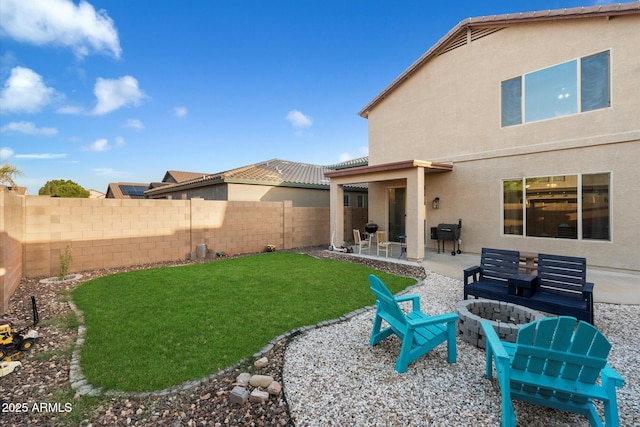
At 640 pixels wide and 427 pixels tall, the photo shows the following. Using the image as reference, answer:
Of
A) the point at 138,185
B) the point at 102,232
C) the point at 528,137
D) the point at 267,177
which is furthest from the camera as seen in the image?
the point at 138,185

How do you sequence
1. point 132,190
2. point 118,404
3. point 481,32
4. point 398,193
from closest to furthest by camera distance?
point 118,404
point 481,32
point 398,193
point 132,190

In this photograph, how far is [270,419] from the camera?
8.77 feet

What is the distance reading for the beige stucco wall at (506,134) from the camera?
7742 mm

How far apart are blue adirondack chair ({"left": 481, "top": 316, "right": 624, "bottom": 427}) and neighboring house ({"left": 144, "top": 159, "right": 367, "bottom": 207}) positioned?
41.5 ft

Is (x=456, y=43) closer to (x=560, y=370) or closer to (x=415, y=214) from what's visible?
(x=415, y=214)

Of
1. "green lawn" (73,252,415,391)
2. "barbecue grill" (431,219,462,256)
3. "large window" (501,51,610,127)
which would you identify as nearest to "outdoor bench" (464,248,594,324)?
"green lawn" (73,252,415,391)

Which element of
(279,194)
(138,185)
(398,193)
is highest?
(138,185)

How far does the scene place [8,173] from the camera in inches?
497

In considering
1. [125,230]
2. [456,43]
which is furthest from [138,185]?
[456,43]

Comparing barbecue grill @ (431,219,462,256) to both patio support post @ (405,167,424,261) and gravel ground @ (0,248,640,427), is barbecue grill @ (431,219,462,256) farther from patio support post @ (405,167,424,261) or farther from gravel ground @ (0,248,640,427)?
gravel ground @ (0,248,640,427)

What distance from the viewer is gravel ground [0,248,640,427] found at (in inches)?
104

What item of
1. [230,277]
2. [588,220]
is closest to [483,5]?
[588,220]

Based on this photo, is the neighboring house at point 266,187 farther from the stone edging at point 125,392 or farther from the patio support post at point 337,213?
the stone edging at point 125,392

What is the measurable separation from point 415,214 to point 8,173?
17.0m
